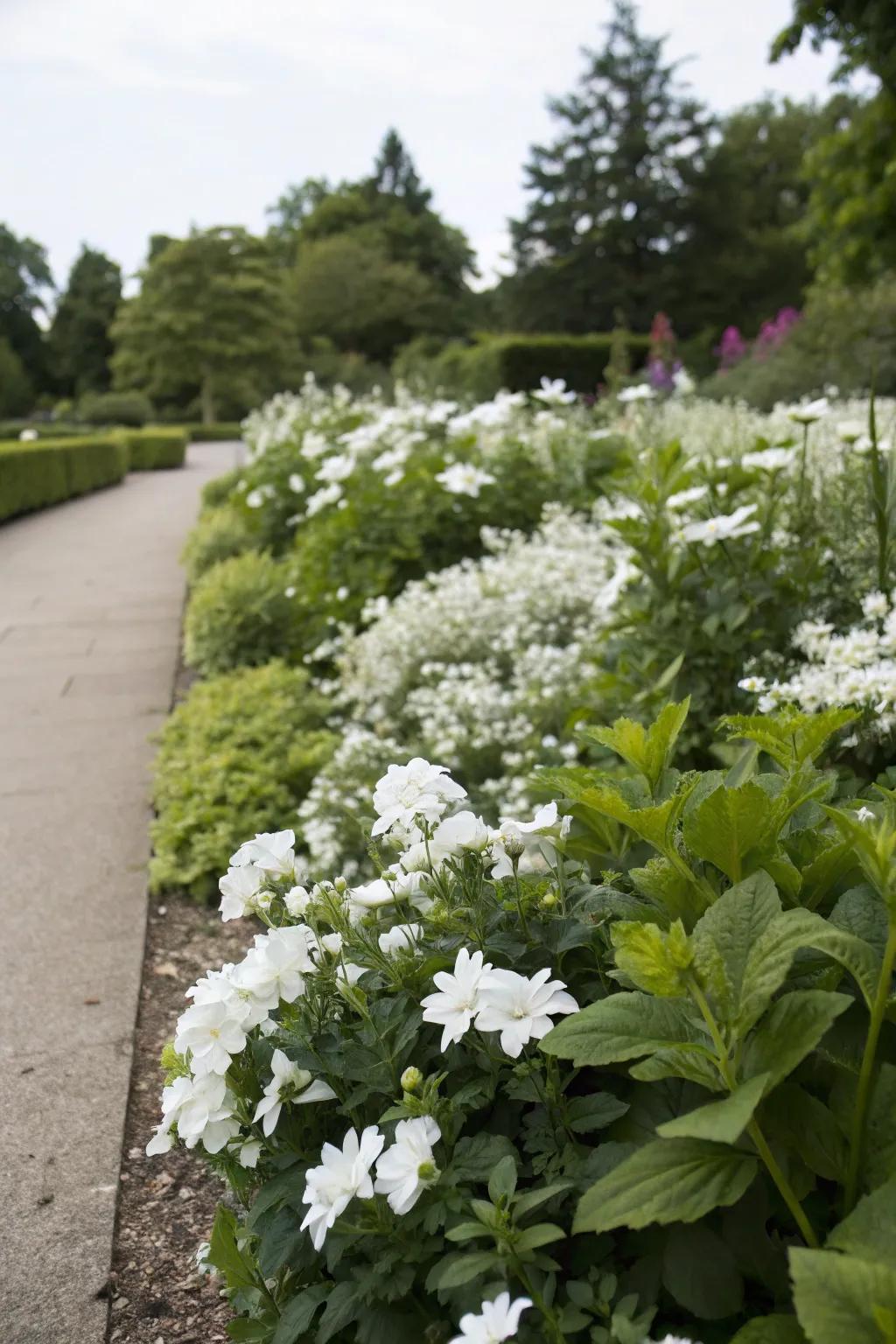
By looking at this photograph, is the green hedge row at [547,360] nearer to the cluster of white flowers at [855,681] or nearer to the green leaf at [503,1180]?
the cluster of white flowers at [855,681]

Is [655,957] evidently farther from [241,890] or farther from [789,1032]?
[241,890]

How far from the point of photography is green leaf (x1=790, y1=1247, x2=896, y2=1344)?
0.85 m

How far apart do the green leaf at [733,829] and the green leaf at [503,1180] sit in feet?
1.39

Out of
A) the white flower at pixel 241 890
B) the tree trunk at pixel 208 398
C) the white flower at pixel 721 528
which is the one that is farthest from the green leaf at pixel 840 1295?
the tree trunk at pixel 208 398

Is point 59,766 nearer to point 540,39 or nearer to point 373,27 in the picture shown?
point 373,27

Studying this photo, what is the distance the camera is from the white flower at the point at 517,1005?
47.5 inches

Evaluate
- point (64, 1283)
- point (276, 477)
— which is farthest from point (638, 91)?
point (64, 1283)

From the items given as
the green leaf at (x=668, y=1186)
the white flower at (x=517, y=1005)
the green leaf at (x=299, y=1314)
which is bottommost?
the green leaf at (x=299, y=1314)

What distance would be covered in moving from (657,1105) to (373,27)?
259 inches

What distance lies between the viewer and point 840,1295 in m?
0.87

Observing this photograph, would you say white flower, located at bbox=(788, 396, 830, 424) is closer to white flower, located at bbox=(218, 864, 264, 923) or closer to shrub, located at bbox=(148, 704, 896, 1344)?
shrub, located at bbox=(148, 704, 896, 1344)

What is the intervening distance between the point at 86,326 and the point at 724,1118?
5364cm

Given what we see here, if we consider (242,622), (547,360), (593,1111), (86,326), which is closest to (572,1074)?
(593,1111)

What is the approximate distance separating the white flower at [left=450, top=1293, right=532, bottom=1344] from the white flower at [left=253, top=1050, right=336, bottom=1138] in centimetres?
36
